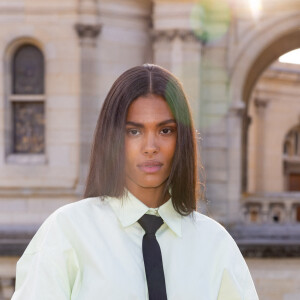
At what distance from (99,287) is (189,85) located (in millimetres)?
8974

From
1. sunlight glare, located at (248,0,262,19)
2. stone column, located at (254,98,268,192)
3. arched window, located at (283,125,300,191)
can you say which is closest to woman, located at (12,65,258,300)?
sunlight glare, located at (248,0,262,19)

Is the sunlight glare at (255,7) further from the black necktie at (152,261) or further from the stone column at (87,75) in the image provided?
the black necktie at (152,261)

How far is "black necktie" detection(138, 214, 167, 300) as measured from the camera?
1.89 m

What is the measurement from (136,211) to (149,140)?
0.20 meters

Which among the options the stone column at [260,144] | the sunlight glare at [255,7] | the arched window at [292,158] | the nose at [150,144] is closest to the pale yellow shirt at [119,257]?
the nose at [150,144]

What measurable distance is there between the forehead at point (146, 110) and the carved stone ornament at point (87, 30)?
8726mm

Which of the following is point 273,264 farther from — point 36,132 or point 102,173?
point 36,132

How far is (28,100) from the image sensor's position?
10.9 m

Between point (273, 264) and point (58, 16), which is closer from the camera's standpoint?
point (273, 264)

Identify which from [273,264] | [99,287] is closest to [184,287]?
Answer: [99,287]

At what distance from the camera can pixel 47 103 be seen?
10.8 m

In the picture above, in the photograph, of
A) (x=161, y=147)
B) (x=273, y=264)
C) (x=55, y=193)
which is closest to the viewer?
(x=161, y=147)

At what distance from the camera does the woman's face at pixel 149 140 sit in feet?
6.46

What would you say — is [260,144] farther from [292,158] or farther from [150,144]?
[150,144]
